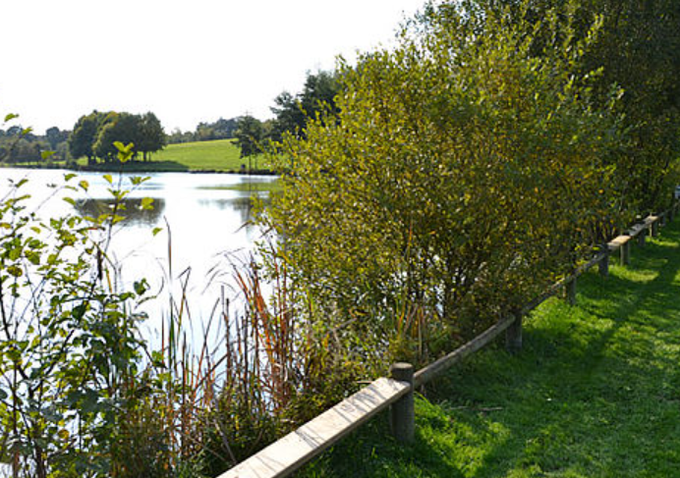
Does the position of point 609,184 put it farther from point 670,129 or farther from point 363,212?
point 670,129

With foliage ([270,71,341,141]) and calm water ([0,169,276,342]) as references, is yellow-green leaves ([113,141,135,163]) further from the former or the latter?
foliage ([270,71,341,141])

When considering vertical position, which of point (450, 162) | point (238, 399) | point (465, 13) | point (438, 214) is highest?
point (465, 13)

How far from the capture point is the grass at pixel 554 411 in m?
4.62

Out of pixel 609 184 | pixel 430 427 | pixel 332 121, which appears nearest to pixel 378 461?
pixel 430 427

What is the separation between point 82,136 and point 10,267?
66586 mm

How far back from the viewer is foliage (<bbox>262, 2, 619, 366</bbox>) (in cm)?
629

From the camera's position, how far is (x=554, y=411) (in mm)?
5742

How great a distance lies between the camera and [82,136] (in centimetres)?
6425

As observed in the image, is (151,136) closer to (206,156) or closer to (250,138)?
(250,138)

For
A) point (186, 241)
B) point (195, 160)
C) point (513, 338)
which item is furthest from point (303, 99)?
point (513, 338)

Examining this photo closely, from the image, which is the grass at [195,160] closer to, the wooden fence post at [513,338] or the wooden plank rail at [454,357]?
the wooden fence post at [513,338]

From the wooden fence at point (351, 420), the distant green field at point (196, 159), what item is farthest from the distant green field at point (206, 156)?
the wooden fence at point (351, 420)

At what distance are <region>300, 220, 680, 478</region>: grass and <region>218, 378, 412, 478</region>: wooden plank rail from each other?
1.23ft

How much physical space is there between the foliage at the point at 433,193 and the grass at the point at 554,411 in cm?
67
